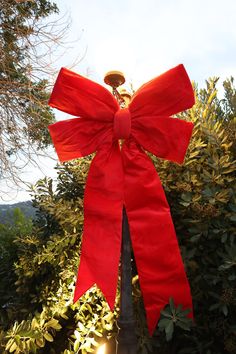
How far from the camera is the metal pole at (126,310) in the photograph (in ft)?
3.43

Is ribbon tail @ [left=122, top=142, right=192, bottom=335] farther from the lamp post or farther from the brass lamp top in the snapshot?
the brass lamp top

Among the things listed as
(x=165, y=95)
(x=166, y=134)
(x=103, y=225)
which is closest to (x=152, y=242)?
(x=103, y=225)

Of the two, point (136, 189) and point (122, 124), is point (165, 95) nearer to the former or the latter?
point (122, 124)

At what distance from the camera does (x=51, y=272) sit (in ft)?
5.63

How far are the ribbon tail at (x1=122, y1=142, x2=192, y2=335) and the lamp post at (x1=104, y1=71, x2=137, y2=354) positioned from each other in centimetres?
3

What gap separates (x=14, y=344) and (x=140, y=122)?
0.91 metres

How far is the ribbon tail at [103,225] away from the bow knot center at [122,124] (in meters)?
0.07

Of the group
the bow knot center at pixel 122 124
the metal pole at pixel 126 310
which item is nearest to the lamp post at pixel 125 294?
the metal pole at pixel 126 310

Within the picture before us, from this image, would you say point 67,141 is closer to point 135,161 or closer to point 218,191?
point 135,161

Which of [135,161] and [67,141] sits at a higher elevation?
[67,141]

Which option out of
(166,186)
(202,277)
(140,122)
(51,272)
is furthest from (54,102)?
(51,272)

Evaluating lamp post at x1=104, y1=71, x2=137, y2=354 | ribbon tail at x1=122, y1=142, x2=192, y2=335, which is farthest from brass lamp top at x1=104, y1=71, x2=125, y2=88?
ribbon tail at x1=122, y1=142, x2=192, y2=335

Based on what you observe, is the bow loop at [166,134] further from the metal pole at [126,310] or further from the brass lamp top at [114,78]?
the metal pole at [126,310]

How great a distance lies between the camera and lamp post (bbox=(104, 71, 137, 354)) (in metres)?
1.05
